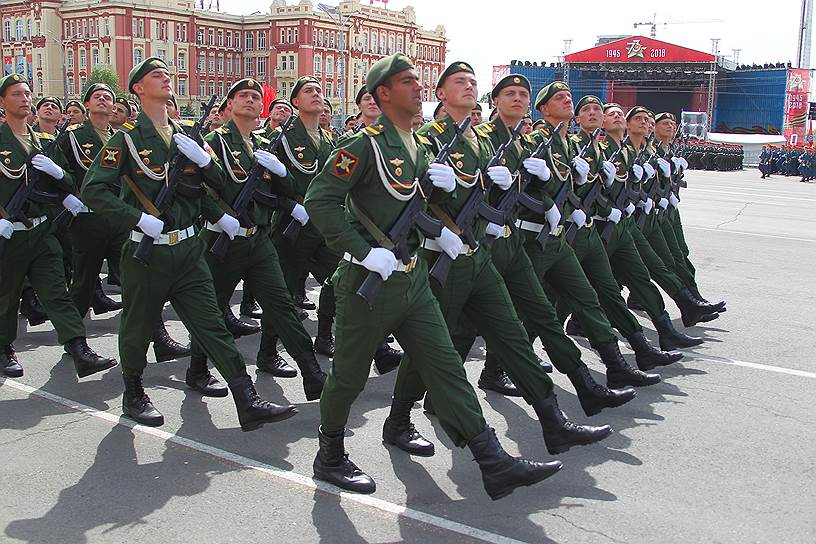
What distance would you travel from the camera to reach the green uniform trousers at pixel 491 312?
4.75m

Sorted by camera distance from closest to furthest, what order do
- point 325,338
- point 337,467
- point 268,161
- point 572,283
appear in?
point 337,467, point 572,283, point 268,161, point 325,338

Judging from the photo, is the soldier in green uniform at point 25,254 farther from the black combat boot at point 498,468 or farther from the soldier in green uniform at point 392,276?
the black combat boot at point 498,468

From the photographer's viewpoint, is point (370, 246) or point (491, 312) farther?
point (491, 312)

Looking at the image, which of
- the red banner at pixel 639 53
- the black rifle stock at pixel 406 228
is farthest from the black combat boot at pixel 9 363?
the red banner at pixel 639 53

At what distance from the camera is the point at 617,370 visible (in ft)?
19.9

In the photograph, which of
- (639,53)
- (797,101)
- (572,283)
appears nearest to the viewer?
(572,283)

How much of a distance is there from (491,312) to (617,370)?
64.3 inches

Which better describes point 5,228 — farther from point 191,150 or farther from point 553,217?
point 553,217

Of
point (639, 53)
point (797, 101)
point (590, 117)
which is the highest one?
point (639, 53)

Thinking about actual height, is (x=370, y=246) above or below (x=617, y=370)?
above

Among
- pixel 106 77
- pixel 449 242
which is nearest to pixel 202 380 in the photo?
pixel 449 242

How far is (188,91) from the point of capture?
88438 millimetres

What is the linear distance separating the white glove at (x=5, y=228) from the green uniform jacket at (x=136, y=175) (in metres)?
1.33

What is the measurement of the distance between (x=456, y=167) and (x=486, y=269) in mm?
556
